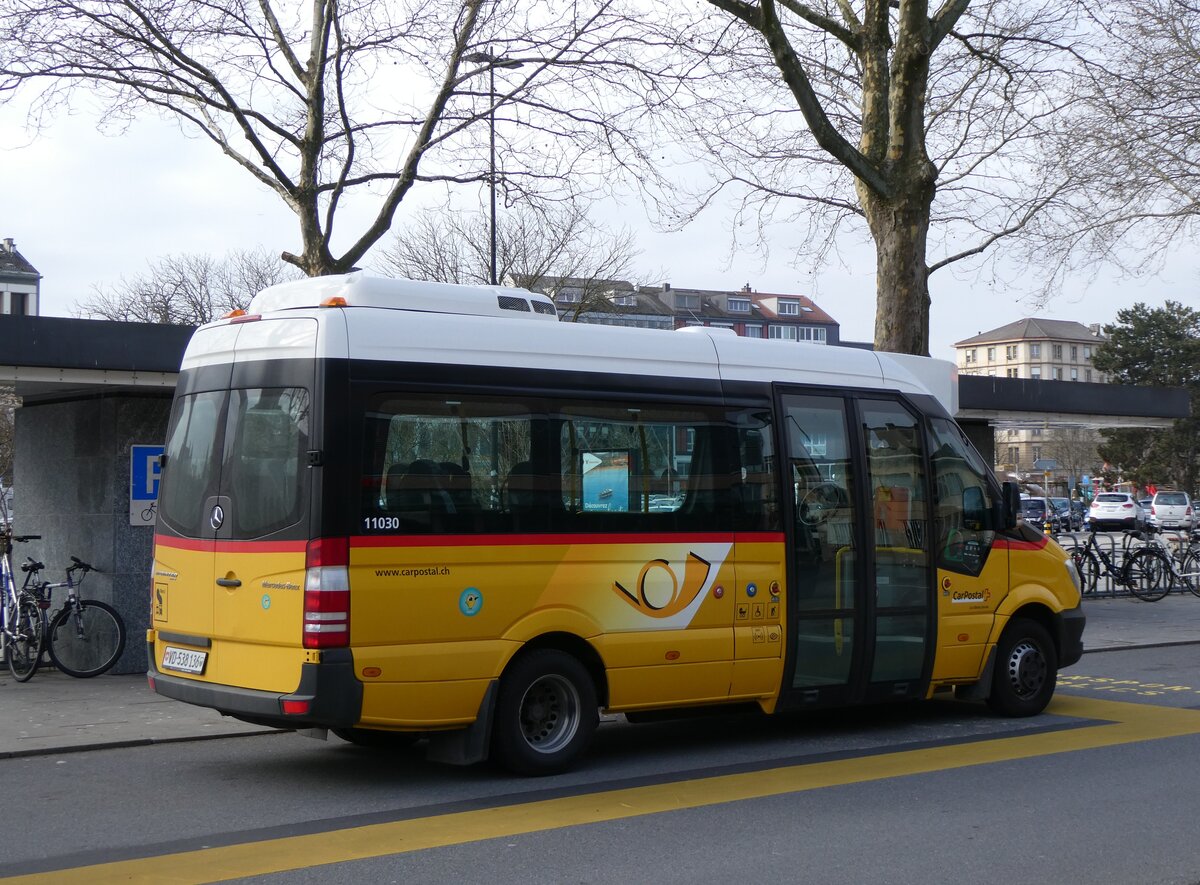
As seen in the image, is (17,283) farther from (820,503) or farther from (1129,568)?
(820,503)

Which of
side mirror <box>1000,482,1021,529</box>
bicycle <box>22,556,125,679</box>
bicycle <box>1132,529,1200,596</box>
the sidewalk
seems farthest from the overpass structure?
bicycle <box>1132,529,1200,596</box>

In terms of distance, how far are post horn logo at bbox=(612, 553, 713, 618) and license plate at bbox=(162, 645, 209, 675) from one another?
97.9 inches

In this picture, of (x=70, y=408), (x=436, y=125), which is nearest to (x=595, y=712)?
(x=70, y=408)

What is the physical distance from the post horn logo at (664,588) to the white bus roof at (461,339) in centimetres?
125

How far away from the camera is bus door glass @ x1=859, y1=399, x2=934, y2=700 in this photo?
9500mm

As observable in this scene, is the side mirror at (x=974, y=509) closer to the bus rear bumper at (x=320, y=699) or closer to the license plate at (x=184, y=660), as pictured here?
the bus rear bumper at (x=320, y=699)

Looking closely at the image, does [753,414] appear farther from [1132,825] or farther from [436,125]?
[436,125]

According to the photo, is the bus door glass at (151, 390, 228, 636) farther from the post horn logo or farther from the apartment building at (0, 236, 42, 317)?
the apartment building at (0, 236, 42, 317)

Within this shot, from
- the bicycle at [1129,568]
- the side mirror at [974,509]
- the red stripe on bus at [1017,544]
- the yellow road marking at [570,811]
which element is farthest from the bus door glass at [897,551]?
the bicycle at [1129,568]

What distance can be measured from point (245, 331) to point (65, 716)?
4.28 metres

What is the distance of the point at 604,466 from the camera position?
8234 mm

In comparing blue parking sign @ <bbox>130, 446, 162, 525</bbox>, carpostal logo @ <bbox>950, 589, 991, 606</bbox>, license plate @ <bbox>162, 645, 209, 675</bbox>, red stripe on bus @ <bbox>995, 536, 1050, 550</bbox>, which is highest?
blue parking sign @ <bbox>130, 446, 162, 525</bbox>

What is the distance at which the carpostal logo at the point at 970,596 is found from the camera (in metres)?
9.93

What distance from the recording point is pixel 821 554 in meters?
9.23
